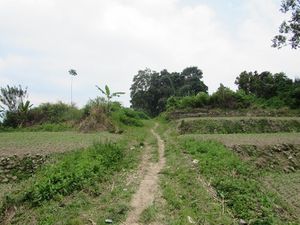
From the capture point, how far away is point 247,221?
7.06m

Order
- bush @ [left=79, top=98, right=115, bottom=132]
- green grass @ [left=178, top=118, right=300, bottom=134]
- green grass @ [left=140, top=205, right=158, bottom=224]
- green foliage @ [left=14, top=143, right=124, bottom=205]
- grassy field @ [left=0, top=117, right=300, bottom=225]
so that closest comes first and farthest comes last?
green grass @ [left=140, top=205, right=158, bottom=224] → grassy field @ [left=0, top=117, right=300, bottom=225] → green foliage @ [left=14, top=143, right=124, bottom=205] → green grass @ [left=178, top=118, right=300, bottom=134] → bush @ [left=79, top=98, right=115, bottom=132]

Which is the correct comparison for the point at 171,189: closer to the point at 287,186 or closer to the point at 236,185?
the point at 236,185

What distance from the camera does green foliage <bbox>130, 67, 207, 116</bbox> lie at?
48.5 meters

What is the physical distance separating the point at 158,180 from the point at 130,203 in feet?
6.00

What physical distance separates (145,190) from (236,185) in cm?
224

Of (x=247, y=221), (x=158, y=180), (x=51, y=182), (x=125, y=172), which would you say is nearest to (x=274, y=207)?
(x=247, y=221)

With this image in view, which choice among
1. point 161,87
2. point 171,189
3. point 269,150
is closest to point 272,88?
point 269,150

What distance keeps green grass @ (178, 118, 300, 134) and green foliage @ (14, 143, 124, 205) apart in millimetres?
8367

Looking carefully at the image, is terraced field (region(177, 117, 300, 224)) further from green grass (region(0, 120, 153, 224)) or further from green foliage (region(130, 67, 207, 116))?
green foliage (region(130, 67, 207, 116))

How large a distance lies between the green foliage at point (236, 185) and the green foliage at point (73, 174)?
284cm

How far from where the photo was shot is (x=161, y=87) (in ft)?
163

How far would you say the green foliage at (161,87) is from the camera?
48.5 metres

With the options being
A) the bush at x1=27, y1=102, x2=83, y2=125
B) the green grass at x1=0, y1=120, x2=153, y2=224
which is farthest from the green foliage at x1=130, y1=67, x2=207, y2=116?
the green grass at x1=0, y1=120, x2=153, y2=224

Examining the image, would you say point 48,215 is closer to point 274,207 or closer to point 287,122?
point 274,207
